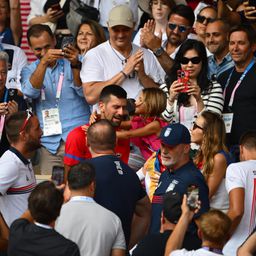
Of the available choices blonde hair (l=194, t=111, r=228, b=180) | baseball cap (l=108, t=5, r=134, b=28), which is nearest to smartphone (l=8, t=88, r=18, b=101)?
baseball cap (l=108, t=5, r=134, b=28)

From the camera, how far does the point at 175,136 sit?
9375 mm

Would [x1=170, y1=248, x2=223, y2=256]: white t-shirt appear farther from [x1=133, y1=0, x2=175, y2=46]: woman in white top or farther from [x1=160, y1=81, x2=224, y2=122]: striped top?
[x1=133, y1=0, x2=175, y2=46]: woman in white top

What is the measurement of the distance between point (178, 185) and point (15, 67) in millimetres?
4554

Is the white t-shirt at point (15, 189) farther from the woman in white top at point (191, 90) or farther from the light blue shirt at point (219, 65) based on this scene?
the light blue shirt at point (219, 65)

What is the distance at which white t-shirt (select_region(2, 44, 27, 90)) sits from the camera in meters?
12.7

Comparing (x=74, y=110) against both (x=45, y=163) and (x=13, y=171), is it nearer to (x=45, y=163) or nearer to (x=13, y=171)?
(x=45, y=163)

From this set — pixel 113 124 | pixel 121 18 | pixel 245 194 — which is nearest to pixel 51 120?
pixel 121 18

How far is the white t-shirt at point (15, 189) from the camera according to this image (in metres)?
9.46

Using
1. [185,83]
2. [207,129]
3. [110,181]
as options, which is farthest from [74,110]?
[110,181]

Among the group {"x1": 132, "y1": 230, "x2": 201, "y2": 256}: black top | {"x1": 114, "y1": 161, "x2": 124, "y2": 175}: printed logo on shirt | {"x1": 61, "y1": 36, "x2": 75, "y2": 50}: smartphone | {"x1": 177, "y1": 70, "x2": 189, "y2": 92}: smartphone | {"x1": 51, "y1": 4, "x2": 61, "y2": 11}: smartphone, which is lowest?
{"x1": 132, "y1": 230, "x2": 201, "y2": 256}: black top

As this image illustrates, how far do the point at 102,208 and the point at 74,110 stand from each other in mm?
3857

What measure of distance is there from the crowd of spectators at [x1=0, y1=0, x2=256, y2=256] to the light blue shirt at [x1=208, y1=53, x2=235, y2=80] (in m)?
0.02

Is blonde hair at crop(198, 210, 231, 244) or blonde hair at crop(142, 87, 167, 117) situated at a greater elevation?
blonde hair at crop(142, 87, 167, 117)

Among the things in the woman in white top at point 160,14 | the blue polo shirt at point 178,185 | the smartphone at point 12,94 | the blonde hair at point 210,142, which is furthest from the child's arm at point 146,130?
the woman in white top at point 160,14
